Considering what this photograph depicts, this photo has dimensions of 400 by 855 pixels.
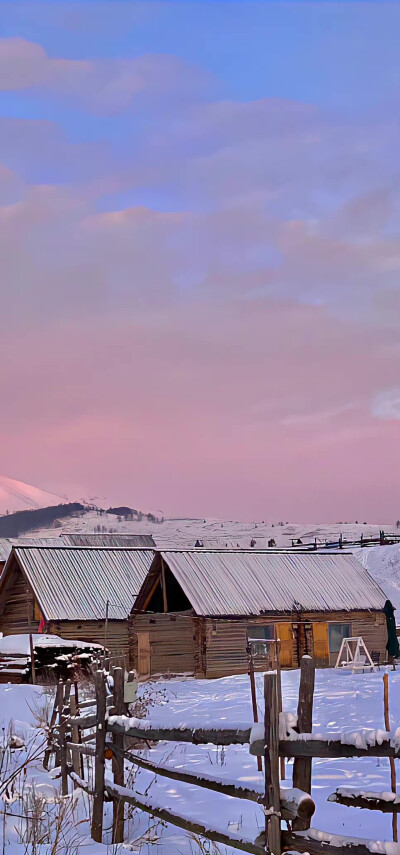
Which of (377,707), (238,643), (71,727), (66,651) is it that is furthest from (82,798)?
(238,643)

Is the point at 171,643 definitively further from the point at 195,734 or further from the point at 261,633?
the point at 195,734

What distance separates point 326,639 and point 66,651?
1282 centimetres

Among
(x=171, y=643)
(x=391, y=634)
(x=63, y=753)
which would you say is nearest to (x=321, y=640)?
(x=391, y=634)

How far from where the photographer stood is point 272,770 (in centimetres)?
627

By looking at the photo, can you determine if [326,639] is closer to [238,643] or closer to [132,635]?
[238,643]

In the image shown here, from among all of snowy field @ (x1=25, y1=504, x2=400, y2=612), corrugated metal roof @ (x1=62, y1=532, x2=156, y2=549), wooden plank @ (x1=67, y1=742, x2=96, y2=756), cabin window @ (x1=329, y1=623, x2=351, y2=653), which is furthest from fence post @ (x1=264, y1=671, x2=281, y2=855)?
snowy field @ (x1=25, y1=504, x2=400, y2=612)

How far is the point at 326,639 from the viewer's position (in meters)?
37.0

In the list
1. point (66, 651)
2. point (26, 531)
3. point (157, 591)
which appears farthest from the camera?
point (26, 531)

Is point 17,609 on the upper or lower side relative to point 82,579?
lower

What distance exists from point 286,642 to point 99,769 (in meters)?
27.9

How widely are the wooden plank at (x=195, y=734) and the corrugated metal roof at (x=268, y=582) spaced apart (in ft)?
88.2

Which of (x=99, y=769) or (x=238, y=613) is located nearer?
(x=99, y=769)

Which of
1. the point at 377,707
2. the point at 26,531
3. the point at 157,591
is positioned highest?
the point at 26,531

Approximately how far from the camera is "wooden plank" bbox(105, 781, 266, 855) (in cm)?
650
